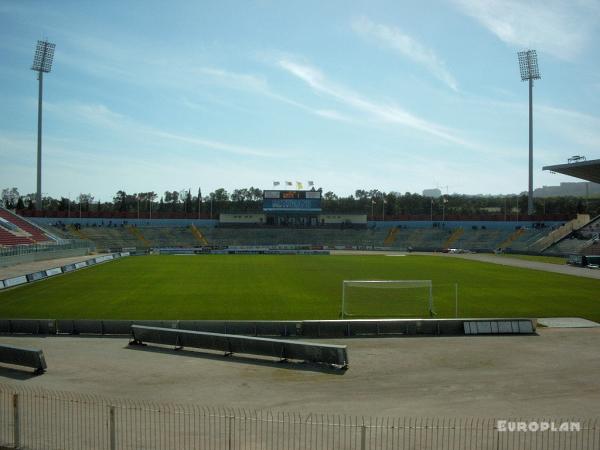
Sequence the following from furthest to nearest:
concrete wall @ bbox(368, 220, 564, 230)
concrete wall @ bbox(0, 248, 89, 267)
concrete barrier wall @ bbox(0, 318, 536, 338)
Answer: concrete wall @ bbox(368, 220, 564, 230) → concrete wall @ bbox(0, 248, 89, 267) → concrete barrier wall @ bbox(0, 318, 536, 338)

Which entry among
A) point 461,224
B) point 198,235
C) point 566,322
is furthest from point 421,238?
point 566,322

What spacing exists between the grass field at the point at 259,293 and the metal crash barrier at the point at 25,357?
9989mm

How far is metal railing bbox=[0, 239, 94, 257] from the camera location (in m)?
53.7

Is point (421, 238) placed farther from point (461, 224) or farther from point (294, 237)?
point (294, 237)

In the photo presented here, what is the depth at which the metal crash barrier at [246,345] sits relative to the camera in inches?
683

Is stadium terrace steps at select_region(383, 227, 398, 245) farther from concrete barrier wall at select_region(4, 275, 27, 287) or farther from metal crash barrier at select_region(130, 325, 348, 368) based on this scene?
metal crash barrier at select_region(130, 325, 348, 368)

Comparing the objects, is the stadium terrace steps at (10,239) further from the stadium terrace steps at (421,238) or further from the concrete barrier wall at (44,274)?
the stadium terrace steps at (421,238)

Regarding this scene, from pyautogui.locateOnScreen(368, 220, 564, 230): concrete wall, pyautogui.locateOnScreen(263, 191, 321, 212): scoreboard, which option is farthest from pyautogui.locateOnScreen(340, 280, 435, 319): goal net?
pyautogui.locateOnScreen(368, 220, 564, 230): concrete wall

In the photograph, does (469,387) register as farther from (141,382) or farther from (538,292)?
(538,292)

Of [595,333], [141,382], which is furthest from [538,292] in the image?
[141,382]

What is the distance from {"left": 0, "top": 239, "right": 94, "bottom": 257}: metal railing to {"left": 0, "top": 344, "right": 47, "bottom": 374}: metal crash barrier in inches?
1562

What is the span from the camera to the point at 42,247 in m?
62.5

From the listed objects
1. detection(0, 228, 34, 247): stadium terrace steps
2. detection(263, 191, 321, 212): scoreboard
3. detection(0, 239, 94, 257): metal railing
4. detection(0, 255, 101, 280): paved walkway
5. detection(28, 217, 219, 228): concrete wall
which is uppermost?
detection(263, 191, 321, 212): scoreboard

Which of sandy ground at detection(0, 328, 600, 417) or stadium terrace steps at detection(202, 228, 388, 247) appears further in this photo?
stadium terrace steps at detection(202, 228, 388, 247)
